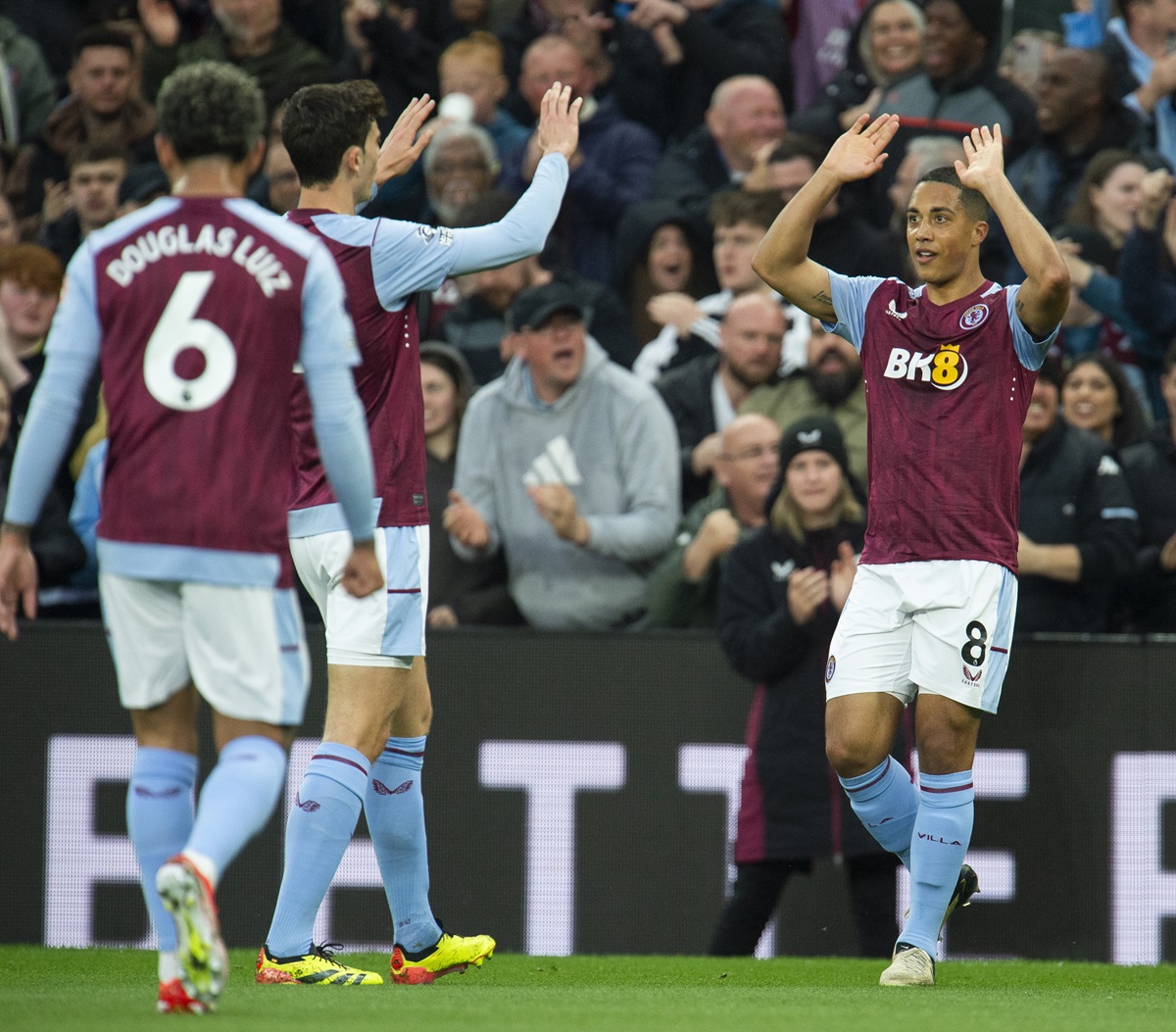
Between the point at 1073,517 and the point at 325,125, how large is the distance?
411cm

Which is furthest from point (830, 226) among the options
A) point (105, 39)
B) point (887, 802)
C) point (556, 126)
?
point (105, 39)

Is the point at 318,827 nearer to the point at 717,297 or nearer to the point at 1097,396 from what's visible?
the point at 1097,396

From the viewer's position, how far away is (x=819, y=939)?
817 centimetres

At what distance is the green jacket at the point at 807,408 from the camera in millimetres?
8727

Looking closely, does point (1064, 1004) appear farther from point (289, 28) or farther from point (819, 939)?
point (289, 28)

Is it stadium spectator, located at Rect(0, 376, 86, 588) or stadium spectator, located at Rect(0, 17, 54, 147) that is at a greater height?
stadium spectator, located at Rect(0, 17, 54, 147)

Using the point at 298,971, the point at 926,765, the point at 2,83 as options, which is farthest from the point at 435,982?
the point at 2,83

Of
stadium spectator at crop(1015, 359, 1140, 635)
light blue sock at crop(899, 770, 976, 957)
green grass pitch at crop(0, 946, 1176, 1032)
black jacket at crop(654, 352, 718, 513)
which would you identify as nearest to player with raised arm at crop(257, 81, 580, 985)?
green grass pitch at crop(0, 946, 1176, 1032)

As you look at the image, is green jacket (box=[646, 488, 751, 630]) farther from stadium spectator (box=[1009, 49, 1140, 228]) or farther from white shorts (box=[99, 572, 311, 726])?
white shorts (box=[99, 572, 311, 726])

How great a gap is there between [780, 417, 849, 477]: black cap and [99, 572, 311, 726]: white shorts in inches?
148

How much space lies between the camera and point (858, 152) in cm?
624

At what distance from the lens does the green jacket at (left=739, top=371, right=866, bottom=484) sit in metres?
8.73

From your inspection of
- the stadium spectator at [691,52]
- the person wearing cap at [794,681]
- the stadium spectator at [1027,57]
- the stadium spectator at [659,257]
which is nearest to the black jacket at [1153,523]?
the person wearing cap at [794,681]

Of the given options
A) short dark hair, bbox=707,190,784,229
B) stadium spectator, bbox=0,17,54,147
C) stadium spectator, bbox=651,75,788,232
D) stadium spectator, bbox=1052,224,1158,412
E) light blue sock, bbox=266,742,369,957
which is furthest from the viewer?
stadium spectator, bbox=0,17,54,147
